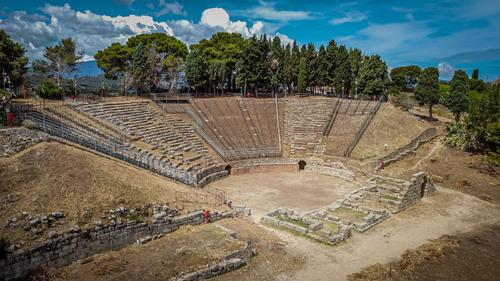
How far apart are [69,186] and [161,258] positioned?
7.22 meters

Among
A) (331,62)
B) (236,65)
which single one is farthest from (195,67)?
(331,62)

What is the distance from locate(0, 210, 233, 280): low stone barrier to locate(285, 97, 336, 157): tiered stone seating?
2264 cm

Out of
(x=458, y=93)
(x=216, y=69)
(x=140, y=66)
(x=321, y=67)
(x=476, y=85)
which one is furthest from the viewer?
(x=476, y=85)

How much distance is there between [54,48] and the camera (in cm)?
4712

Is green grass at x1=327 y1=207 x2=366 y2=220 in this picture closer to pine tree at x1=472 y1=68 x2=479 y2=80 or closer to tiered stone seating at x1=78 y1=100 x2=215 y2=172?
tiered stone seating at x1=78 y1=100 x2=215 y2=172

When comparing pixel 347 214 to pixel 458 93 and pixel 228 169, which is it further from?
pixel 458 93

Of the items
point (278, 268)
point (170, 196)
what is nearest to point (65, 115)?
point (170, 196)

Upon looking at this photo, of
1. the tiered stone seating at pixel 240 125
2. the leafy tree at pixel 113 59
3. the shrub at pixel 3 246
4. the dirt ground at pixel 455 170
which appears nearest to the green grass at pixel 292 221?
the dirt ground at pixel 455 170

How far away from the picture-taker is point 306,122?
48000 mm

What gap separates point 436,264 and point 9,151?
25.9m

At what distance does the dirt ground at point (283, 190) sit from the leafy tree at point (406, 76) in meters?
58.7

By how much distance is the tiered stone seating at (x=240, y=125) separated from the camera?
139 feet

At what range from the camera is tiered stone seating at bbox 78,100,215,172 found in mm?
35594

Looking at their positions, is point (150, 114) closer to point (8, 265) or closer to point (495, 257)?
point (8, 265)
